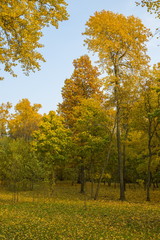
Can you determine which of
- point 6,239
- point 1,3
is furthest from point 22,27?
point 6,239

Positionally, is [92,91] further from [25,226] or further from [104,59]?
[25,226]

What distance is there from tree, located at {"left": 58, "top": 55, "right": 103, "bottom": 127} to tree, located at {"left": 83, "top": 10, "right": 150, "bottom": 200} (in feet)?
27.0

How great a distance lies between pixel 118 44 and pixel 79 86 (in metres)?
10.6

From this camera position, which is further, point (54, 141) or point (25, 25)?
point (54, 141)

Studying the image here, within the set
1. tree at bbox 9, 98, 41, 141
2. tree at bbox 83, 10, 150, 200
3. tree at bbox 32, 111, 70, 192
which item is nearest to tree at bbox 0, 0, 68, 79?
tree at bbox 83, 10, 150, 200

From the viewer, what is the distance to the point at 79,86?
31.4 m

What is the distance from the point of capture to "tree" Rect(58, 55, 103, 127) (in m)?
31.0

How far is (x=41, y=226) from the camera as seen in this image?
1086cm

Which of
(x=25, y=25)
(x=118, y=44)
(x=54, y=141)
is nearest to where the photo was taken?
(x=25, y=25)

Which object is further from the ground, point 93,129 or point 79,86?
point 79,86

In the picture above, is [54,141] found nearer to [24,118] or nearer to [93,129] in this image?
[93,129]

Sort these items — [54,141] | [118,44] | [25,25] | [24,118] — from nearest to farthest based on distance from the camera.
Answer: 1. [25,25]
2. [118,44]
3. [54,141]
4. [24,118]

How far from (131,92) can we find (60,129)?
12095 mm

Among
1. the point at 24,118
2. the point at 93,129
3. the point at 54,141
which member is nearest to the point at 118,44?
the point at 93,129
